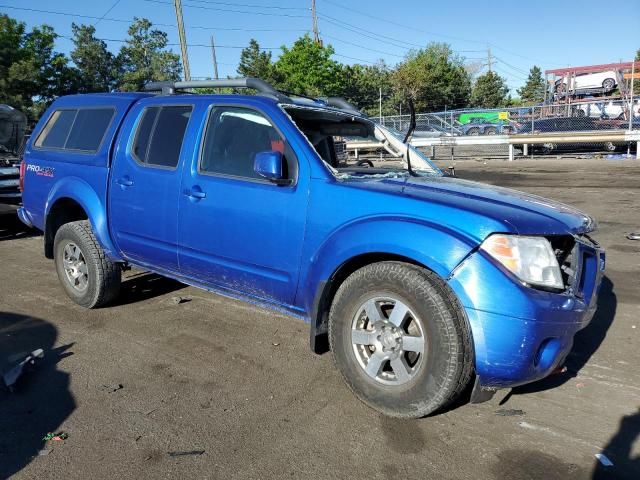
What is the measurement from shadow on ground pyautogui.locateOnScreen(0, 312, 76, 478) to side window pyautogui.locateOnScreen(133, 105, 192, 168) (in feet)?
5.45

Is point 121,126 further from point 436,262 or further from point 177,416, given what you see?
point 436,262

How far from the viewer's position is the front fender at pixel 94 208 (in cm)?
474

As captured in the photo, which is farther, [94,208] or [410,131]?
[94,208]

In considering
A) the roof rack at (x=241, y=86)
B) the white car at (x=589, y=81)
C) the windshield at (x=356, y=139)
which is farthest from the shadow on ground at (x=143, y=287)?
the white car at (x=589, y=81)

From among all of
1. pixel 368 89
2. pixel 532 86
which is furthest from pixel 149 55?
pixel 532 86

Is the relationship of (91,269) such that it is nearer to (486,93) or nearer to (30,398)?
(30,398)

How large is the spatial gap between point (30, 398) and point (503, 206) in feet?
10.4

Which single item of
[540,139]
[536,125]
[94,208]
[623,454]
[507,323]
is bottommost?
[623,454]

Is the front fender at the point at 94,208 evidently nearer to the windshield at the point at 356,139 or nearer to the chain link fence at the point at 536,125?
the windshield at the point at 356,139

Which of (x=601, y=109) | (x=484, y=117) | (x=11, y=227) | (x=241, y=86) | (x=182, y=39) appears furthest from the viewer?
(x=484, y=117)

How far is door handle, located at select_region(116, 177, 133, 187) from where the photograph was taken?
447 cm

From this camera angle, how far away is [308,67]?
124ft

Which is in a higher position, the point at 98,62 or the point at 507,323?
the point at 98,62

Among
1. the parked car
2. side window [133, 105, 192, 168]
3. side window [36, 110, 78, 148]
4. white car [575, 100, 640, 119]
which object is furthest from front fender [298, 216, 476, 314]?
white car [575, 100, 640, 119]
